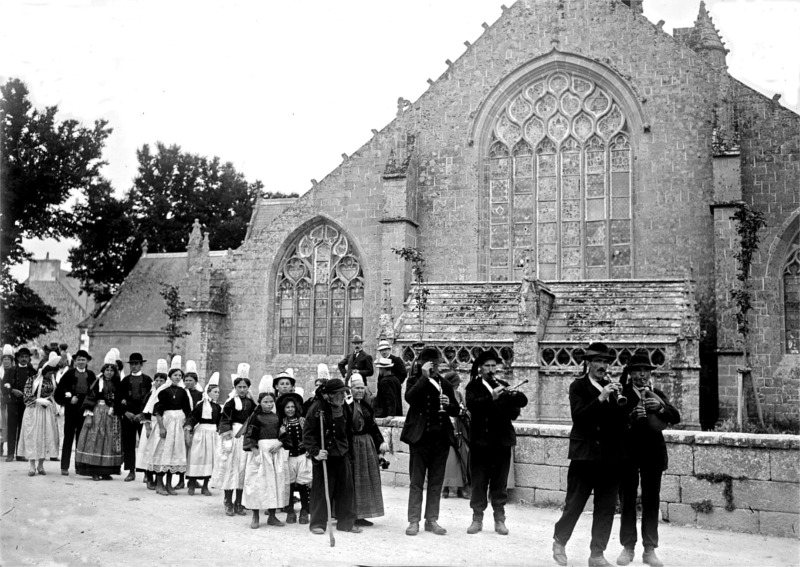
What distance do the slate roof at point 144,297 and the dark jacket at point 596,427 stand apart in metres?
26.9

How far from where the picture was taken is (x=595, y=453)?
25.9 feet

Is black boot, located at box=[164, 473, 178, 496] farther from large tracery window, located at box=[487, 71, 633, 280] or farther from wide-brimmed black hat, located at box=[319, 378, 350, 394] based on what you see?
large tracery window, located at box=[487, 71, 633, 280]

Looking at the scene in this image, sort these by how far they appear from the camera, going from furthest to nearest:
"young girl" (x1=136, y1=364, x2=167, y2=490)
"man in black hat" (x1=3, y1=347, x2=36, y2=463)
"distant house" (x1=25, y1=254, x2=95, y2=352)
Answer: "distant house" (x1=25, y1=254, x2=95, y2=352) → "man in black hat" (x1=3, y1=347, x2=36, y2=463) → "young girl" (x1=136, y1=364, x2=167, y2=490)

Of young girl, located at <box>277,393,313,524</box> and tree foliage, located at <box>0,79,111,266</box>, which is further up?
tree foliage, located at <box>0,79,111,266</box>

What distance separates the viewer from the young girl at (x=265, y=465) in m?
9.82

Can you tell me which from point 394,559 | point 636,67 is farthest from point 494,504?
point 636,67

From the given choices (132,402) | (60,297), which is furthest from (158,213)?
(132,402)

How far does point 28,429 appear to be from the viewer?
1397cm

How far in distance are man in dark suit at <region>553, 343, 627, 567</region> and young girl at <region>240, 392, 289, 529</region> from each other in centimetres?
352

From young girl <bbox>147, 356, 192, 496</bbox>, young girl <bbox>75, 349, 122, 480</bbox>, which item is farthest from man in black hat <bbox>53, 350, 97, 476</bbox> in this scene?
young girl <bbox>147, 356, 192, 496</bbox>

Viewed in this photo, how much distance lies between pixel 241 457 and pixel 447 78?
16.0 meters

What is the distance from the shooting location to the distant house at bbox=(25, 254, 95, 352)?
4978cm

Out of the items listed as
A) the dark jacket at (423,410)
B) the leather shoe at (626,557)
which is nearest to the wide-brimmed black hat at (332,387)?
the dark jacket at (423,410)

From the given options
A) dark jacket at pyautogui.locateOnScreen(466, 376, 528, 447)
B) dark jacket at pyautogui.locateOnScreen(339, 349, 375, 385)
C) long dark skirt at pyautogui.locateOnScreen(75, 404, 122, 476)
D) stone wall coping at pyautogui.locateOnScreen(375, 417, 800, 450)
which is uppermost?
dark jacket at pyautogui.locateOnScreen(339, 349, 375, 385)
